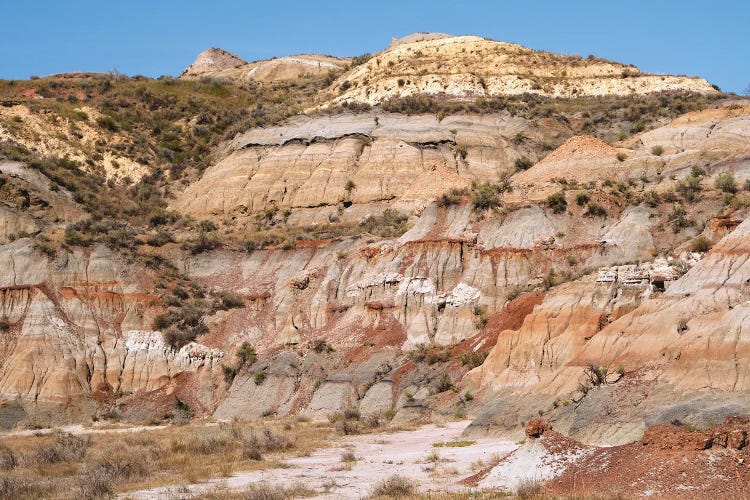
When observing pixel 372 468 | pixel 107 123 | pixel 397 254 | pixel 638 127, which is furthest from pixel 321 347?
pixel 107 123

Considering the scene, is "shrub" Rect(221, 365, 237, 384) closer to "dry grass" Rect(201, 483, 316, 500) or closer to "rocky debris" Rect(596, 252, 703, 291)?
"rocky debris" Rect(596, 252, 703, 291)

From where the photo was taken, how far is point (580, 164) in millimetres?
48844

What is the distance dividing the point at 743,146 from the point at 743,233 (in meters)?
23.6

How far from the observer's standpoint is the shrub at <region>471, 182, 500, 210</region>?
4422 centimetres

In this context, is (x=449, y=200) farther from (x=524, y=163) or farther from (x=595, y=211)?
(x=524, y=163)

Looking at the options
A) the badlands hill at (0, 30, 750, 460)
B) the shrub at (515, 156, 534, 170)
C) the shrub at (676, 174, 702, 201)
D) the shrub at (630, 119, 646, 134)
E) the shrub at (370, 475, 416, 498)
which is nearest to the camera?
the shrub at (370, 475, 416, 498)

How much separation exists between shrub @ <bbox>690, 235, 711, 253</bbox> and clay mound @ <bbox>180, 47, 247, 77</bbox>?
359 feet

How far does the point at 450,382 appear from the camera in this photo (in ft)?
109

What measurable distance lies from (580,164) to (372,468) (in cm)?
3129

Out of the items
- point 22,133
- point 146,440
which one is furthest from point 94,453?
point 22,133

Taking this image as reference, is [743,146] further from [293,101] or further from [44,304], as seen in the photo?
[293,101]

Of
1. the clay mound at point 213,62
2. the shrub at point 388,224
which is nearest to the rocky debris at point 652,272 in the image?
the shrub at point 388,224

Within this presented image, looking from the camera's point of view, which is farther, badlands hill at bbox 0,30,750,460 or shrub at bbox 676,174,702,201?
shrub at bbox 676,174,702,201

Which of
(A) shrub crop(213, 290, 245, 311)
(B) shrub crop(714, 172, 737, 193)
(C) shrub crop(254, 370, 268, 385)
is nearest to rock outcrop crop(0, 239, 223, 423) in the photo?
(C) shrub crop(254, 370, 268, 385)
